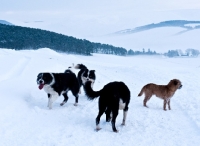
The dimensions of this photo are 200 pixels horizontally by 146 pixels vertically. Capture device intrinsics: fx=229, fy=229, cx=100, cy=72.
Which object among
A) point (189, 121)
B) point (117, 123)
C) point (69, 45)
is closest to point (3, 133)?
point (117, 123)

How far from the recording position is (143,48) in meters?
63.3

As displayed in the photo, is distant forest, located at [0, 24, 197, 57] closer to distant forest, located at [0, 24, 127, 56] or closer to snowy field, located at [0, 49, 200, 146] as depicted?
distant forest, located at [0, 24, 127, 56]

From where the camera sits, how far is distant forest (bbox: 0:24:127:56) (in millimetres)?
56344

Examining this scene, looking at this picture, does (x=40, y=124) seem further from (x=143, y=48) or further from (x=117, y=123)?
(x=143, y=48)

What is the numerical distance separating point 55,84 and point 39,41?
178 feet

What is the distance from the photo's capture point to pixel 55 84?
870 centimetres

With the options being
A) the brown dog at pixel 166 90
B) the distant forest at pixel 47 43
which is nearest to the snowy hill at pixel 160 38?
the distant forest at pixel 47 43

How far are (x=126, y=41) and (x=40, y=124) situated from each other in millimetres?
67388

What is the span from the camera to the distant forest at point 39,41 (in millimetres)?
56344

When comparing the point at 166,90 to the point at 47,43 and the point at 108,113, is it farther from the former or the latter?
the point at 47,43

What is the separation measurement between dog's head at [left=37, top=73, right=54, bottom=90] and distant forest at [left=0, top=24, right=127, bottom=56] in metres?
50.0

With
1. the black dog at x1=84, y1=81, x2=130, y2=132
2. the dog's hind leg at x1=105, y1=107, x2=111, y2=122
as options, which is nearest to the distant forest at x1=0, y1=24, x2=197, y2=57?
the dog's hind leg at x1=105, y1=107, x2=111, y2=122

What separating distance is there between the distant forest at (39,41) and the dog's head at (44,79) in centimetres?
5002

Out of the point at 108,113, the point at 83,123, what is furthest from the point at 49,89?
the point at 108,113
